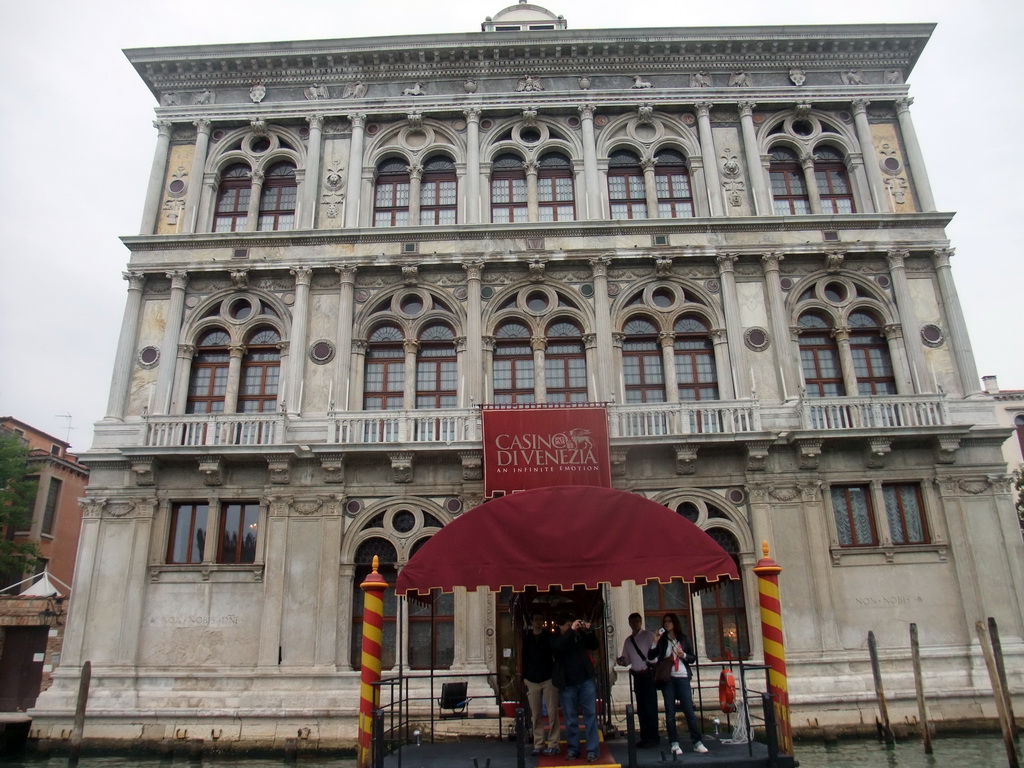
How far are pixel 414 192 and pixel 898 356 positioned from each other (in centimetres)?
1369

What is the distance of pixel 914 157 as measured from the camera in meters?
21.8

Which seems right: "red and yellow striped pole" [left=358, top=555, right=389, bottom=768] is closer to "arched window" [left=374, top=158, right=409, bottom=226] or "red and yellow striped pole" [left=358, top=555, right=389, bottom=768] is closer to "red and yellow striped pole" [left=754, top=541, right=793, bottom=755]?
"red and yellow striped pole" [left=754, top=541, right=793, bottom=755]

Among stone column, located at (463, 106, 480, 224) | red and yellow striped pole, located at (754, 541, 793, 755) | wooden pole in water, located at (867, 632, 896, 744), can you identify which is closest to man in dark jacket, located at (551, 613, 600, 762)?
red and yellow striped pole, located at (754, 541, 793, 755)

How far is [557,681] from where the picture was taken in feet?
31.6

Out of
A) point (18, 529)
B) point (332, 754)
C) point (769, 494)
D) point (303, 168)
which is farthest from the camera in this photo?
point (18, 529)

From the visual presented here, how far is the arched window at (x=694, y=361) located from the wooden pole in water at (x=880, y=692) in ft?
22.2

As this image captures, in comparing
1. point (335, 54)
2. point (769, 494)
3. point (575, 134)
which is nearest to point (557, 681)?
point (769, 494)

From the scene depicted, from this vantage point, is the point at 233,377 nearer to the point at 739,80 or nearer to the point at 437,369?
the point at 437,369

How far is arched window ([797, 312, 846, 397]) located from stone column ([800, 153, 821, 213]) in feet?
10.6

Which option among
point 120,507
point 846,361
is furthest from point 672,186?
point 120,507

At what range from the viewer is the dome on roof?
89.5 feet

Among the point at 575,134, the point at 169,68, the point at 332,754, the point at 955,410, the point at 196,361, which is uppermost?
the point at 169,68

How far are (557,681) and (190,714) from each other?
11.1m

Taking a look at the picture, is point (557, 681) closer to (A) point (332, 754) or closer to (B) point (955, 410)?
(A) point (332, 754)
